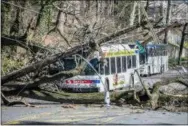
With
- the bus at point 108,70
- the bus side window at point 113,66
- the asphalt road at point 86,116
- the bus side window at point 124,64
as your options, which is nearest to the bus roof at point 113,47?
the bus at point 108,70

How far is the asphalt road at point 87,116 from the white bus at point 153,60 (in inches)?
532

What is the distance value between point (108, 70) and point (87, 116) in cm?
868

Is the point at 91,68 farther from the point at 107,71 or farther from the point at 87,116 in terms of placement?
the point at 87,116

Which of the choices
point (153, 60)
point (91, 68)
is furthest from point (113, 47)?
point (153, 60)

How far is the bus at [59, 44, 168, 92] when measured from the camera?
2277 centimetres

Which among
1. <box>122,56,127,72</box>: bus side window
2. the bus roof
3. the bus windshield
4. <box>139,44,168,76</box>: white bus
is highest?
the bus roof

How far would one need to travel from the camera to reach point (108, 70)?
2498cm

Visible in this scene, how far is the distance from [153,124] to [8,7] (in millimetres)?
14594

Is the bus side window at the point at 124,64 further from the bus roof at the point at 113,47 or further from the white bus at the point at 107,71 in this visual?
the bus roof at the point at 113,47

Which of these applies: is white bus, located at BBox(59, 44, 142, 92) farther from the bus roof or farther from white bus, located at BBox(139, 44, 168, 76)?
white bus, located at BBox(139, 44, 168, 76)

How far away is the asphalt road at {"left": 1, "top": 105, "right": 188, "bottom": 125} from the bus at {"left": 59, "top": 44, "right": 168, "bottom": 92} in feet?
8.52

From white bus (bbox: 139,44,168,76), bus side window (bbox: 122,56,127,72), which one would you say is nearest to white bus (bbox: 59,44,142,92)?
bus side window (bbox: 122,56,127,72)

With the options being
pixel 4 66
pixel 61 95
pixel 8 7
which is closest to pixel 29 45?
pixel 4 66

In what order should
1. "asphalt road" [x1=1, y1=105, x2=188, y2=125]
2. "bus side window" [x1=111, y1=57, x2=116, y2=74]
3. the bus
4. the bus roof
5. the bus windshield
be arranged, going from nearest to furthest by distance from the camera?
"asphalt road" [x1=1, y1=105, x2=188, y2=125]
the bus roof
the bus
the bus windshield
"bus side window" [x1=111, y1=57, x2=116, y2=74]
